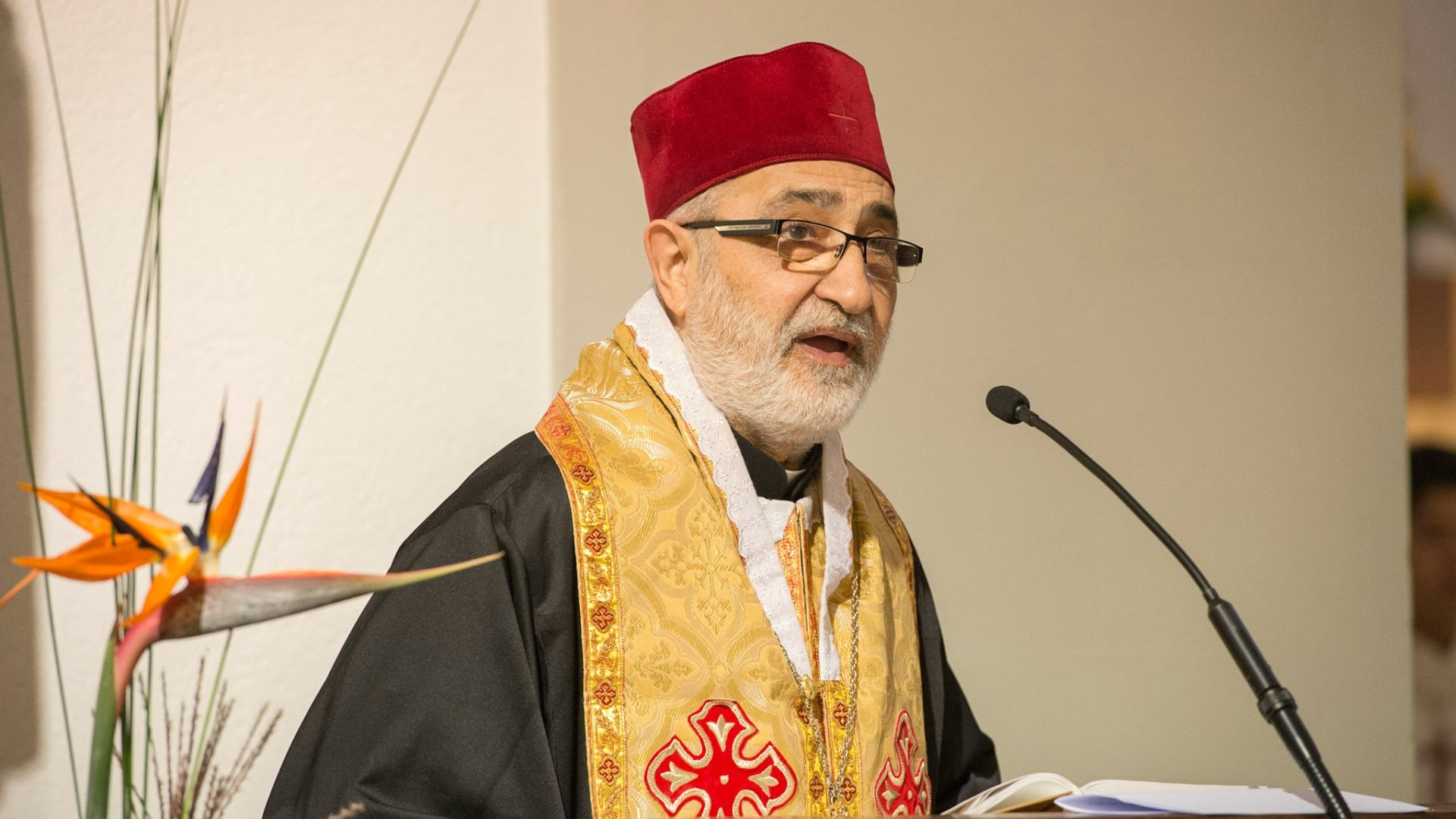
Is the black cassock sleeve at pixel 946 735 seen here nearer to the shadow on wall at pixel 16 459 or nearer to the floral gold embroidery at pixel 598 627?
the floral gold embroidery at pixel 598 627

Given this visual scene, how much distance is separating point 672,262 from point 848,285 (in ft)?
1.22

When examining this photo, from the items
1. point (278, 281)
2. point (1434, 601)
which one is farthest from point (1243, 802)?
point (1434, 601)

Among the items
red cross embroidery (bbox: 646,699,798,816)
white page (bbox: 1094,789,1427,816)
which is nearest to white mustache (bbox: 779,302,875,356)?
red cross embroidery (bbox: 646,699,798,816)

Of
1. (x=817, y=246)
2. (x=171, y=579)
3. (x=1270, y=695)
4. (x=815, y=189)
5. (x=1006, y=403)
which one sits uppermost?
(x=815, y=189)

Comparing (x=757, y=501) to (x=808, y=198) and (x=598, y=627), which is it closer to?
(x=598, y=627)

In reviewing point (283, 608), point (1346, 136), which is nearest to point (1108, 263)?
point (1346, 136)

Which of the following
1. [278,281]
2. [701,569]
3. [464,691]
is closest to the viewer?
[464,691]

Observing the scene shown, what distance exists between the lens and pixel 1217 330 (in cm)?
388

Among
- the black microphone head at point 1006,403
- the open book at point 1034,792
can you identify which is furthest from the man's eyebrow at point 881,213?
the open book at point 1034,792

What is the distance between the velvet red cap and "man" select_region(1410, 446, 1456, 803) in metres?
2.76

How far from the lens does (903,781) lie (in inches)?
92.1

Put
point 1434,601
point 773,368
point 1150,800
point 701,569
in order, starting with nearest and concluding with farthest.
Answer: point 1150,800 → point 701,569 → point 773,368 → point 1434,601

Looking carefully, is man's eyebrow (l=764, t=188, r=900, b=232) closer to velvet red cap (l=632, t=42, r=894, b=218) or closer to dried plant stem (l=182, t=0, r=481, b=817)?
velvet red cap (l=632, t=42, r=894, b=218)

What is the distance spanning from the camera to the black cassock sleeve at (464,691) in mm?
1901
